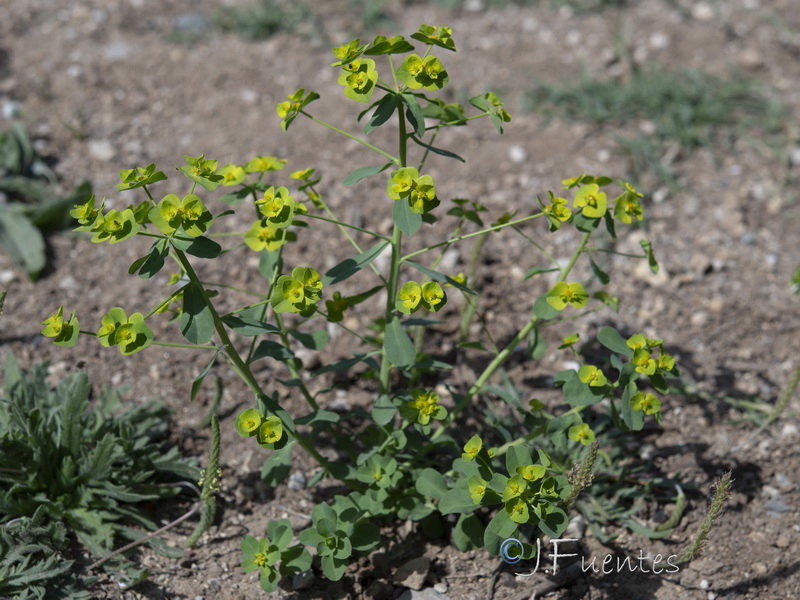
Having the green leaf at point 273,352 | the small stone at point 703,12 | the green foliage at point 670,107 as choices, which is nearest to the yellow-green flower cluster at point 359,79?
the green leaf at point 273,352

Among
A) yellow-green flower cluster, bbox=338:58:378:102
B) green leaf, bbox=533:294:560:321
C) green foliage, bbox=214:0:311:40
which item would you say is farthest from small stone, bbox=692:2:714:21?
yellow-green flower cluster, bbox=338:58:378:102

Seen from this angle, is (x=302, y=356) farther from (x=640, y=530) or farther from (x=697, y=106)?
(x=697, y=106)

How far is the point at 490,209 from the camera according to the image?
373cm

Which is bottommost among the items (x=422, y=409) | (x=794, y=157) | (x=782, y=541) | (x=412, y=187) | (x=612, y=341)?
(x=782, y=541)

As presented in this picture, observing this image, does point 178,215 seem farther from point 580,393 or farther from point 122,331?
point 580,393

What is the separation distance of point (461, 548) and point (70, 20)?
393 cm

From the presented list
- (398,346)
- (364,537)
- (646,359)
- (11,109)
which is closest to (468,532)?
(364,537)

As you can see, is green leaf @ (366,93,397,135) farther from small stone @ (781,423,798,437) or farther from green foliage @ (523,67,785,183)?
green foliage @ (523,67,785,183)

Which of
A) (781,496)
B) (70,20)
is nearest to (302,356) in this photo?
(781,496)

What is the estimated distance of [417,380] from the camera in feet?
9.40

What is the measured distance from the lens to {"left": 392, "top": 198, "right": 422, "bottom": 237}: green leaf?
2.03 meters

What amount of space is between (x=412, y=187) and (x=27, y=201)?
247 cm

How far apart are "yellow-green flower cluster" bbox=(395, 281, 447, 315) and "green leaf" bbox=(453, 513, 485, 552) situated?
0.67 metres

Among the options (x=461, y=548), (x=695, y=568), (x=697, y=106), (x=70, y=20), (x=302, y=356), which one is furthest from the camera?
(x=70, y=20)
